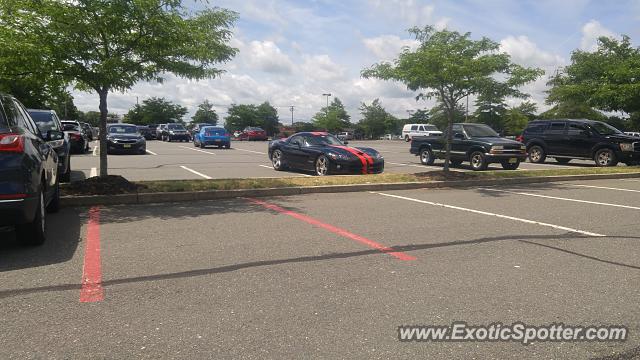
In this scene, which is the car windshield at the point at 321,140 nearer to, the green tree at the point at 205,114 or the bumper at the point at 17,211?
the bumper at the point at 17,211

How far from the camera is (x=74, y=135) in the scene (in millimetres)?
21031

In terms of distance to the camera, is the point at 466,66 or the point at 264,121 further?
the point at 264,121

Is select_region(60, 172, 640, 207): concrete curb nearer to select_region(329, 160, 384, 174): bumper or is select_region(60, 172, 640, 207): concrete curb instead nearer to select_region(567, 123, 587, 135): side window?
select_region(329, 160, 384, 174): bumper

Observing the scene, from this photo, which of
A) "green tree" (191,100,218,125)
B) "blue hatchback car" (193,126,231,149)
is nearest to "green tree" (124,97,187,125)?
"green tree" (191,100,218,125)

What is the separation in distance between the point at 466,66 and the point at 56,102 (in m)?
9.03

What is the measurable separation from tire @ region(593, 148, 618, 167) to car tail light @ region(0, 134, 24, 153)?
1958 cm

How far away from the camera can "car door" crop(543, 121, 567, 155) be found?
65.5 feet

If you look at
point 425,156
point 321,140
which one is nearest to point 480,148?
point 425,156

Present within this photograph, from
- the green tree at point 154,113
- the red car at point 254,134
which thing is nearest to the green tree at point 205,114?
the green tree at point 154,113

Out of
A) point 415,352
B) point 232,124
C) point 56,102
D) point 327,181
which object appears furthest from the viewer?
point 232,124

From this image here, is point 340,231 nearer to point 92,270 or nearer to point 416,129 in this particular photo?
point 92,270

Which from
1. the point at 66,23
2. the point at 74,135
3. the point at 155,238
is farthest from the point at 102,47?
the point at 74,135

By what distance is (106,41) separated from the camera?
8742mm

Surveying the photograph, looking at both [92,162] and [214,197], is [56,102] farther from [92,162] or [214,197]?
[92,162]
